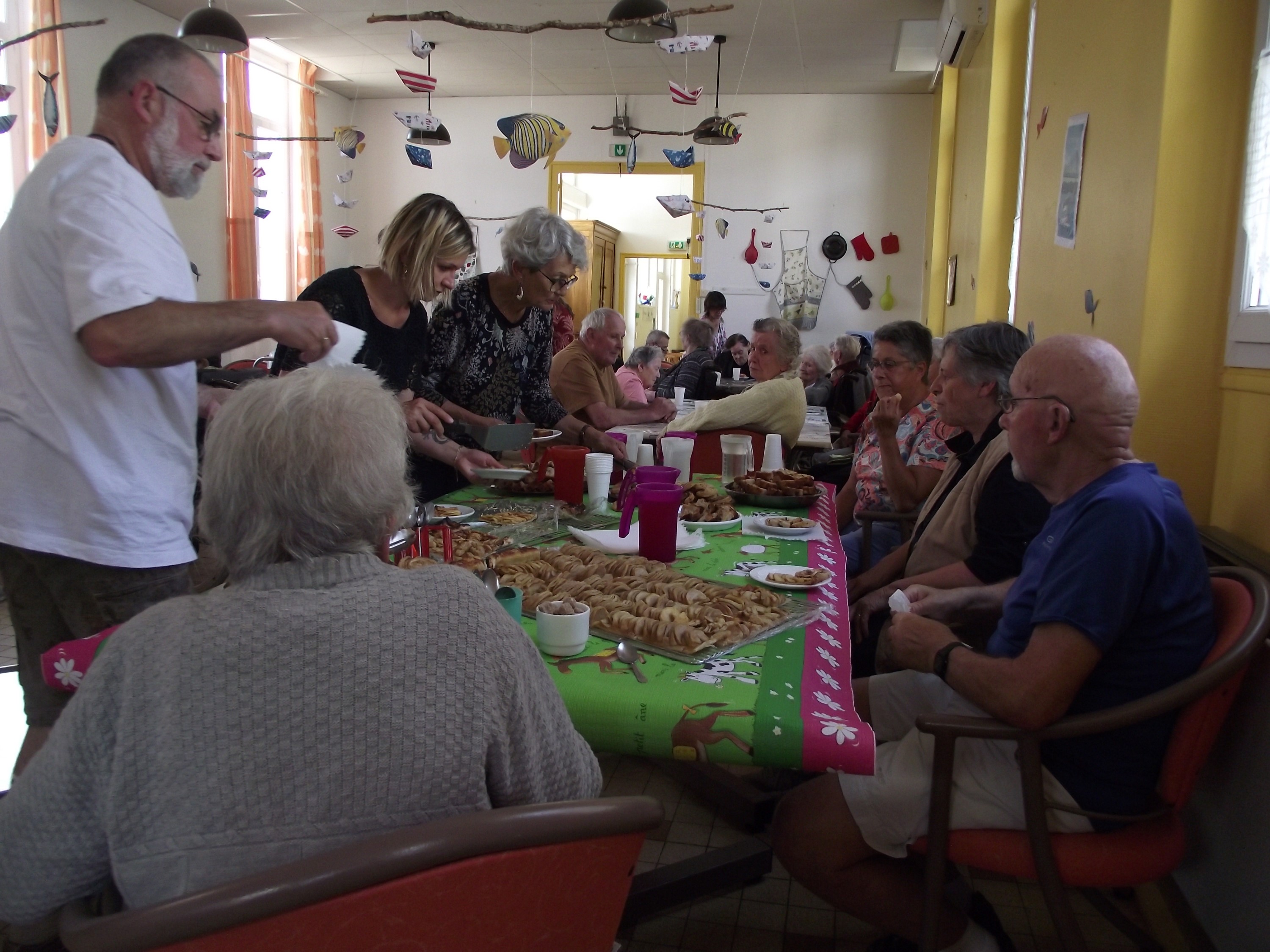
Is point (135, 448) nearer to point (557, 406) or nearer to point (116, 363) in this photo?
point (116, 363)

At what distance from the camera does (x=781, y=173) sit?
10.3m

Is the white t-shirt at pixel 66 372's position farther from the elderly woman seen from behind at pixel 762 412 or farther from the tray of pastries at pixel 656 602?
the elderly woman seen from behind at pixel 762 412

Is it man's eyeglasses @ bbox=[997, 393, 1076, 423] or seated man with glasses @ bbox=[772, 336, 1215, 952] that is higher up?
man's eyeglasses @ bbox=[997, 393, 1076, 423]

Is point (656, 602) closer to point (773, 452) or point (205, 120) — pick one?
point (205, 120)

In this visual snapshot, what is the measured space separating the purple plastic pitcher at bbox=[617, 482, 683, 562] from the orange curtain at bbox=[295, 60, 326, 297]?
900 centimetres

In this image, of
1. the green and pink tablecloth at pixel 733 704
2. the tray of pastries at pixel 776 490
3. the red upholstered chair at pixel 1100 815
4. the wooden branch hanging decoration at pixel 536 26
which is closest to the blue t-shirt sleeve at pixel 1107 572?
the red upholstered chair at pixel 1100 815

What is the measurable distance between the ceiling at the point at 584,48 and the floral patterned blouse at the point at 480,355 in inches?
205

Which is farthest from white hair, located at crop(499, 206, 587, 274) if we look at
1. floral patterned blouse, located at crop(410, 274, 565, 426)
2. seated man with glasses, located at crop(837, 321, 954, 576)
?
seated man with glasses, located at crop(837, 321, 954, 576)

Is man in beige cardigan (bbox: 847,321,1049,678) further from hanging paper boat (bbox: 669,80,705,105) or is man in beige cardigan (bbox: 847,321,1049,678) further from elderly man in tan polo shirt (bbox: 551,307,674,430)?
hanging paper boat (bbox: 669,80,705,105)

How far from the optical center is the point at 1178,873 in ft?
6.38

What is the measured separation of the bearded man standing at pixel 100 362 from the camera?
1521mm

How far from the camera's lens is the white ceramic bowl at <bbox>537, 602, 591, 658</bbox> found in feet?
4.72

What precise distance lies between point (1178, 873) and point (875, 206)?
920 cm

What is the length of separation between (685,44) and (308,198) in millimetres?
6421
